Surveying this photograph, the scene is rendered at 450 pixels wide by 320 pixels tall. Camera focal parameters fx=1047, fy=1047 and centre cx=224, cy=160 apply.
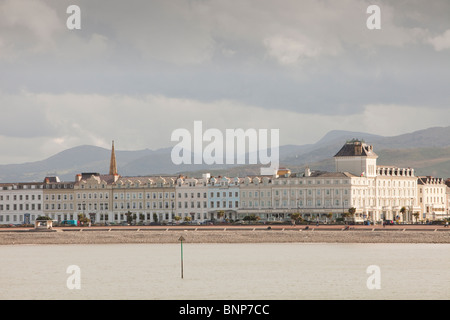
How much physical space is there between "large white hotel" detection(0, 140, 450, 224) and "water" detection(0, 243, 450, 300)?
1973 inches

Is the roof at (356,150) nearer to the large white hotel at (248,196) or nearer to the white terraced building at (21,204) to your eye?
the large white hotel at (248,196)

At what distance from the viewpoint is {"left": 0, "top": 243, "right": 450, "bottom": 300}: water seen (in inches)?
Answer: 2384

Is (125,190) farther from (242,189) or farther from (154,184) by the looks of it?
(242,189)

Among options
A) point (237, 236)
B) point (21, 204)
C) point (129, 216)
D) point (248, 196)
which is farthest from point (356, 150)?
point (21, 204)

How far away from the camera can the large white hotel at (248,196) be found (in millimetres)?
154500

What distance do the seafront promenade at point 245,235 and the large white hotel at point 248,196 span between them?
25643 mm

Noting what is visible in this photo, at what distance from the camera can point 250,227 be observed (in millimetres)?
127375

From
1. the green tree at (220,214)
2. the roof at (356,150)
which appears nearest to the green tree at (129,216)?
the green tree at (220,214)

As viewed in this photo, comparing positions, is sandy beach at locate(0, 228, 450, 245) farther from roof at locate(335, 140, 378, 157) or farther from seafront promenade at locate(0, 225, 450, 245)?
roof at locate(335, 140, 378, 157)

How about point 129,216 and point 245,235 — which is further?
point 129,216

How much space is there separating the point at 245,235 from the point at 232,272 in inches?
1734

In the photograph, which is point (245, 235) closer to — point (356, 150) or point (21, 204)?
→ point (356, 150)

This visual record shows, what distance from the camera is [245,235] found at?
117 metres
